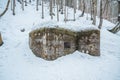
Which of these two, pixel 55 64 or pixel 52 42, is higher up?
pixel 52 42

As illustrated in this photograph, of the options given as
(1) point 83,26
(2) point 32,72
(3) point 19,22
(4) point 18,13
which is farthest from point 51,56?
(4) point 18,13

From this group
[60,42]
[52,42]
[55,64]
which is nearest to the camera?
[55,64]

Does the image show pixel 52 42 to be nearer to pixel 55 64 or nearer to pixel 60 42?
pixel 60 42

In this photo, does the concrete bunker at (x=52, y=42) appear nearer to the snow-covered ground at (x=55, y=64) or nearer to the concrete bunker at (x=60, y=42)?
the concrete bunker at (x=60, y=42)

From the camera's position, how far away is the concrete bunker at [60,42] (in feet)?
53.6

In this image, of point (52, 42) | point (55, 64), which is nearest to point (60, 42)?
point (52, 42)

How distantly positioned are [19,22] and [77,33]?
41.0 feet

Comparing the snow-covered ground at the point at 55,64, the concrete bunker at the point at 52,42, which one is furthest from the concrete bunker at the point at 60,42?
the snow-covered ground at the point at 55,64

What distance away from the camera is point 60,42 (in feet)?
54.2

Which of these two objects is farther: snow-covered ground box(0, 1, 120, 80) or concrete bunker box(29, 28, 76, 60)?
concrete bunker box(29, 28, 76, 60)

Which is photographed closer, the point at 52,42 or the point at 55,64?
the point at 55,64

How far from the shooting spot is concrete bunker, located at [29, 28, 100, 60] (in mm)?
16344

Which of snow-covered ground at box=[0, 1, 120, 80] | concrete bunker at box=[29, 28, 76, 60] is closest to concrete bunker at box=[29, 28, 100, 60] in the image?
concrete bunker at box=[29, 28, 76, 60]

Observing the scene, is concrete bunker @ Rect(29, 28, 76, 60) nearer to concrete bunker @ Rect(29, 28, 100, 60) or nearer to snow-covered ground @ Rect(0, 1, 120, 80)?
concrete bunker @ Rect(29, 28, 100, 60)
